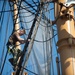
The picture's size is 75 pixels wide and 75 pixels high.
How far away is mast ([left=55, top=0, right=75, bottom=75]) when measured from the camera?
186 inches

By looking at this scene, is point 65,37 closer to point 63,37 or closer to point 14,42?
point 63,37

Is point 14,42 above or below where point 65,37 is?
above

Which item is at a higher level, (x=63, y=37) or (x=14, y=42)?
(x=14, y=42)

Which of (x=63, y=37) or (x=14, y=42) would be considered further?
(x=14, y=42)

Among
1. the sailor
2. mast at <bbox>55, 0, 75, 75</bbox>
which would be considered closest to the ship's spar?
mast at <bbox>55, 0, 75, 75</bbox>

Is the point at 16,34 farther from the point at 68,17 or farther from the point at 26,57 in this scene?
the point at 26,57

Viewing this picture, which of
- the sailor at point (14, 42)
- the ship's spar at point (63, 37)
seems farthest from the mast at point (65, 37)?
the sailor at point (14, 42)

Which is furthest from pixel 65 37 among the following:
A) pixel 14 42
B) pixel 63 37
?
pixel 14 42

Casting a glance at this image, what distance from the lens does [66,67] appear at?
15.5 ft

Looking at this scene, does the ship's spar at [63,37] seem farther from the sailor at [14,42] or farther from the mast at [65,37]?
the sailor at [14,42]

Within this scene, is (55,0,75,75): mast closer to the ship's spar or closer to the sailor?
the ship's spar

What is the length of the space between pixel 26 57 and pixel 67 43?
70 cm

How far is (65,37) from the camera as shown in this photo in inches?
196

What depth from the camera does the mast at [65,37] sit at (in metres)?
4.74
